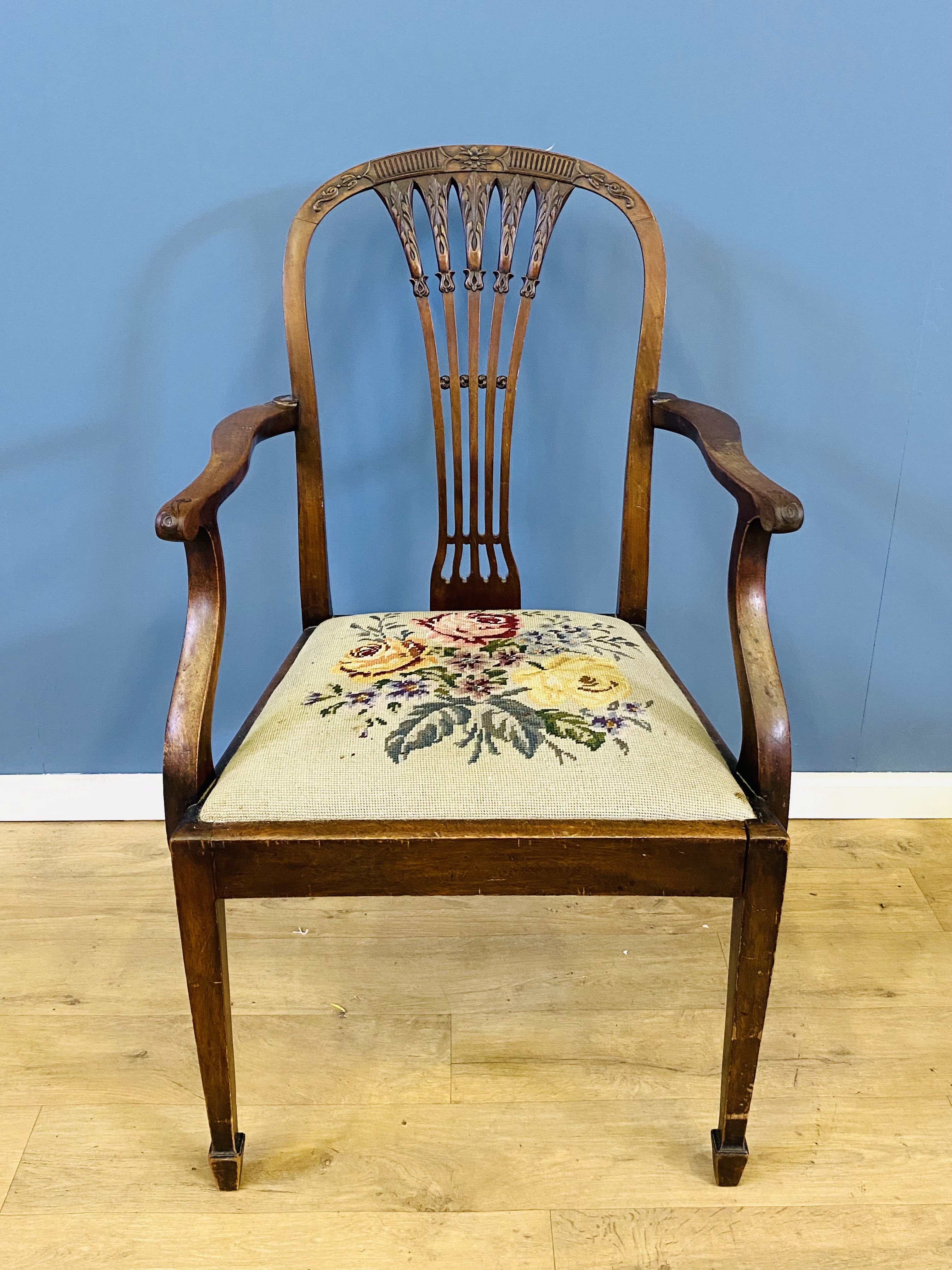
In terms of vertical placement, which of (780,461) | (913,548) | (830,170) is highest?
(830,170)

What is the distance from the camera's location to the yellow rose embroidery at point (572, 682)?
0.93 meters

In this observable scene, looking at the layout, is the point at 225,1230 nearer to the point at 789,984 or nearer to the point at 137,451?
the point at 789,984

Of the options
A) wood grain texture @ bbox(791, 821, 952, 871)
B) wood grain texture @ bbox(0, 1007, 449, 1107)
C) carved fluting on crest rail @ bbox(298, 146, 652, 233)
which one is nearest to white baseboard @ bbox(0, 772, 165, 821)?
wood grain texture @ bbox(0, 1007, 449, 1107)

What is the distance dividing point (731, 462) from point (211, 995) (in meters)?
0.70

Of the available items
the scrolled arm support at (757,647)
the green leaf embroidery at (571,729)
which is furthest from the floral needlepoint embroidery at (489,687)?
the scrolled arm support at (757,647)

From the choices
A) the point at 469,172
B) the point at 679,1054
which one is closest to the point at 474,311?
the point at 469,172

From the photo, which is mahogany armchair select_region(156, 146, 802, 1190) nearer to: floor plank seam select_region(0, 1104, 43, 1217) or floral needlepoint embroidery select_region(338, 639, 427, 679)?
floral needlepoint embroidery select_region(338, 639, 427, 679)

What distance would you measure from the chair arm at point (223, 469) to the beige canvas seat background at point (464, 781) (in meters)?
0.22

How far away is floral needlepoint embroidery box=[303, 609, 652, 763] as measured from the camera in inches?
34.5

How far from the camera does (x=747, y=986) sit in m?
0.89

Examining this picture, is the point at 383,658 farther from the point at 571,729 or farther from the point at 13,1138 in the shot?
the point at 13,1138

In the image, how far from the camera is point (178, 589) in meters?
1.49

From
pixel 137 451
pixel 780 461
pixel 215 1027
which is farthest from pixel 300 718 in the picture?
pixel 780 461

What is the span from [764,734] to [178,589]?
98 cm
